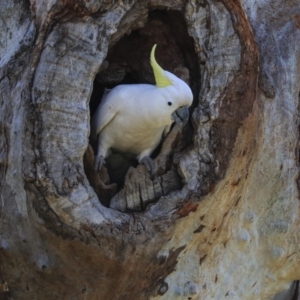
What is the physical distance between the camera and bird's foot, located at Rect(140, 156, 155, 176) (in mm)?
1738

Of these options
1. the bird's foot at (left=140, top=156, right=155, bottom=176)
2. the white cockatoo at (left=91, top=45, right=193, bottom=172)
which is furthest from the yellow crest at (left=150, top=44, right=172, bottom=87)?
the bird's foot at (left=140, top=156, right=155, bottom=176)

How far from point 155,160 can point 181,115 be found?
0.49 feet

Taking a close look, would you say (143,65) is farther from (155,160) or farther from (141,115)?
(155,160)

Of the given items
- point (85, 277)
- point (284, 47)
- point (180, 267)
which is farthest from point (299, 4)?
point (85, 277)

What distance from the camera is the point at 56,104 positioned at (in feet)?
5.05

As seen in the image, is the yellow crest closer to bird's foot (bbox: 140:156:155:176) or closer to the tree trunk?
the tree trunk

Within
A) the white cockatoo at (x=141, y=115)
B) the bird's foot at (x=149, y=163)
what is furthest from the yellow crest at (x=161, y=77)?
the bird's foot at (x=149, y=163)

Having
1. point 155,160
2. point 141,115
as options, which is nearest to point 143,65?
point 141,115

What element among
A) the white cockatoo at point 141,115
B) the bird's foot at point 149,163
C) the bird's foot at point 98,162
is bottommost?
the bird's foot at point 98,162

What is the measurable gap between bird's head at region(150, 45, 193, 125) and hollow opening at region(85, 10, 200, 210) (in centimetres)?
7

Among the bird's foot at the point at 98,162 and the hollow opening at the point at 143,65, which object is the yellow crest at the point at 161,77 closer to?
the hollow opening at the point at 143,65

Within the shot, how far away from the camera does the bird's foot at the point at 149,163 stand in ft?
5.70

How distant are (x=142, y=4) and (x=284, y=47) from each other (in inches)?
20.0

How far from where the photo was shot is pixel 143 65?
79.0 inches
